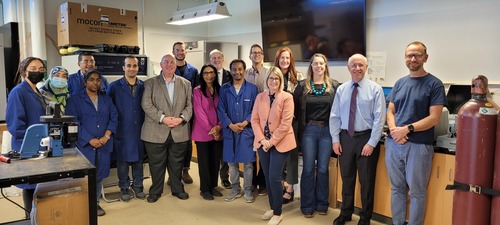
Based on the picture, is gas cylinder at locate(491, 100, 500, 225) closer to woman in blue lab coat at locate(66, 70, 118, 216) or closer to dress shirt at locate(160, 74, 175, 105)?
dress shirt at locate(160, 74, 175, 105)

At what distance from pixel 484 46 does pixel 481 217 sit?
246 cm

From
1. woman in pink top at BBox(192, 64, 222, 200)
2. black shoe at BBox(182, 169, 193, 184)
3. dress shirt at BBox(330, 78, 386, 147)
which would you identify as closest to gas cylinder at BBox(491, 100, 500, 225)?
dress shirt at BBox(330, 78, 386, 147)

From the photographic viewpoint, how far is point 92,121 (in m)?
3.82

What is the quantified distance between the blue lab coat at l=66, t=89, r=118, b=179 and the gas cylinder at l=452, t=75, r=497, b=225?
3226mm

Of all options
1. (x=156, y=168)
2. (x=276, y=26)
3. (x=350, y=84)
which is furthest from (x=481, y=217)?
(x=276, y=26)

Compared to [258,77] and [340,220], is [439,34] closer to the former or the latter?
[258,77]

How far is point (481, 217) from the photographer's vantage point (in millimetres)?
1732

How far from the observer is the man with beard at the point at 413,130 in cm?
300

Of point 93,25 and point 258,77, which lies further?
point 93,25

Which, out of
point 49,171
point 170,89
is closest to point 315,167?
point 170,89

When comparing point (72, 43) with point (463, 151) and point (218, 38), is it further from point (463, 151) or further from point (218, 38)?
point (463, 151)

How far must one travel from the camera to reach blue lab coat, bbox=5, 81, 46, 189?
2.96 metres

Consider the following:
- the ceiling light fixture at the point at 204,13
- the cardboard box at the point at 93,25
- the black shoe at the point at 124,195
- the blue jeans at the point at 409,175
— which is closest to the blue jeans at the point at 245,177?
the black shoe at the point at 124,195

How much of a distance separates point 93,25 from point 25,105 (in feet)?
8.94
